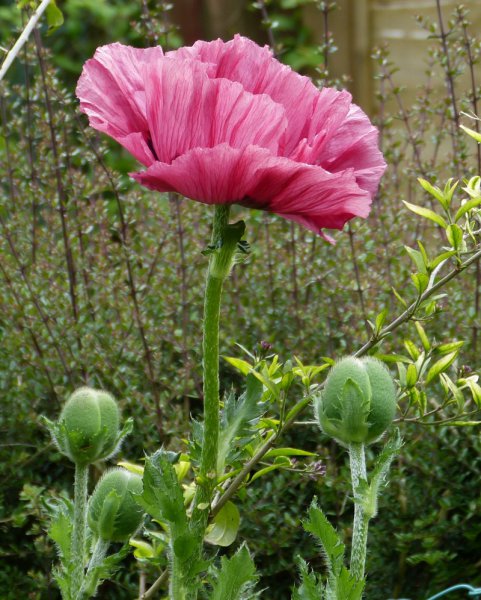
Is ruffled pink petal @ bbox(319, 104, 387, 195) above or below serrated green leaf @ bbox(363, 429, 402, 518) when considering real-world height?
above

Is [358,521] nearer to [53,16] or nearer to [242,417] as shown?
[242,417]

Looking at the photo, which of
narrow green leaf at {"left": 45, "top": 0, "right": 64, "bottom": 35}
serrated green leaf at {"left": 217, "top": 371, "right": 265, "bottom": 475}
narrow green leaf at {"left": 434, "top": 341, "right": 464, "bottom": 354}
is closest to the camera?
serrated green leaf at {"left": 217, "top": 371, "right": 265, "bottom": 475}

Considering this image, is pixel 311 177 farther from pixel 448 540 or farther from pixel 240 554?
pixel 448 540

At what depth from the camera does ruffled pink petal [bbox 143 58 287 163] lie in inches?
26.2

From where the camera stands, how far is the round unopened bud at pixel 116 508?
31.8 inches

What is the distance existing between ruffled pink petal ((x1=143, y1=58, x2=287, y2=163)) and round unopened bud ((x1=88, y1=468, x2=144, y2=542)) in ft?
0.91

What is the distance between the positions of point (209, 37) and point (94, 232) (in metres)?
2.74

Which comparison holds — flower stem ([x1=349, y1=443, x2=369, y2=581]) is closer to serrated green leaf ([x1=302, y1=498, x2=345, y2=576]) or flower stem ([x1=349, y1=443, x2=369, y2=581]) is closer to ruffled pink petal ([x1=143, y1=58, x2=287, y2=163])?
serrated green leaf ([x1=302, y1=498, x2=345, y2=576])

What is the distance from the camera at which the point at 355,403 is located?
692 mm

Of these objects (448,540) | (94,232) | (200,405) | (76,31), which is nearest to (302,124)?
(448,540)

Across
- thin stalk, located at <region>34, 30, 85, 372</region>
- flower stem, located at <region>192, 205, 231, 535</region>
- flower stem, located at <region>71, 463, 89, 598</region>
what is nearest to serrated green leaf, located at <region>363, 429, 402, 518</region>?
flower stem, located at <region>192, 205, 231, 535</region>

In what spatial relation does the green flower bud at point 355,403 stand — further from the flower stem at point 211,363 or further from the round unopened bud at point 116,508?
the round unopened bud at point 116,508

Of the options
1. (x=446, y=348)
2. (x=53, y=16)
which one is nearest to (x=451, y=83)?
(x=53, y=16)

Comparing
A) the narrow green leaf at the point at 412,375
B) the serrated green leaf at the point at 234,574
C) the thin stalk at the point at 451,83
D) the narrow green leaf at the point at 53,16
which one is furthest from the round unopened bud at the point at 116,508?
the thin stalk at the point at 451,83
